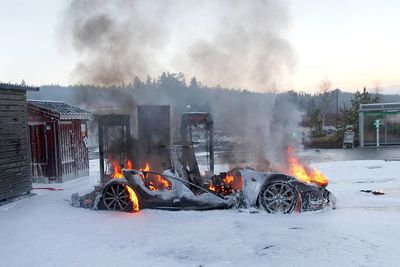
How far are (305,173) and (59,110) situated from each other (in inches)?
373

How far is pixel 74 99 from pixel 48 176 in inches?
132

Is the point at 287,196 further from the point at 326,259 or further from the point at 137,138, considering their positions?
the point at 137,138

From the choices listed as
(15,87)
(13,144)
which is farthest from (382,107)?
(13,144)

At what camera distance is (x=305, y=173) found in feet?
30.4

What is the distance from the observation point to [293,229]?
6754 mm

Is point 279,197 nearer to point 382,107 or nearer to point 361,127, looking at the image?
point 361,127

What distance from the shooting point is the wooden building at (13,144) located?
9.91 m

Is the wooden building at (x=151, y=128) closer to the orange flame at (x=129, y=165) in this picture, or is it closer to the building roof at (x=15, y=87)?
the orange flame at (x=129, y=165)

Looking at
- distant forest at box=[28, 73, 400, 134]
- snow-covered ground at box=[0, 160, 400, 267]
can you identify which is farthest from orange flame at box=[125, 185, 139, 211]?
distant forest at box=[28, 73, 400, 134]

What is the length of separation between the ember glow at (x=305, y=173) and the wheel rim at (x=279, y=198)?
0.62m

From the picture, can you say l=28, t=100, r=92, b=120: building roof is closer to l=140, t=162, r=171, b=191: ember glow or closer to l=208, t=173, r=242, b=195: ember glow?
l=140, t=162, r=171, b=191: ember glow

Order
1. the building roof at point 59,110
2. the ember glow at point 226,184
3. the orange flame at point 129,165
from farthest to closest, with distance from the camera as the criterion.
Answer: the building roof at point 59,110, the orange flame at point 129,165, the ember glow at point 226,184

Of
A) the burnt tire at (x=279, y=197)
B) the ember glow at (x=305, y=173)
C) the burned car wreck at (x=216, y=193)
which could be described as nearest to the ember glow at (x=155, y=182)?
the burned car wreck at (x=216, y=193)

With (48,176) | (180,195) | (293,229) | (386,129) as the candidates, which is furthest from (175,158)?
(386,129)
